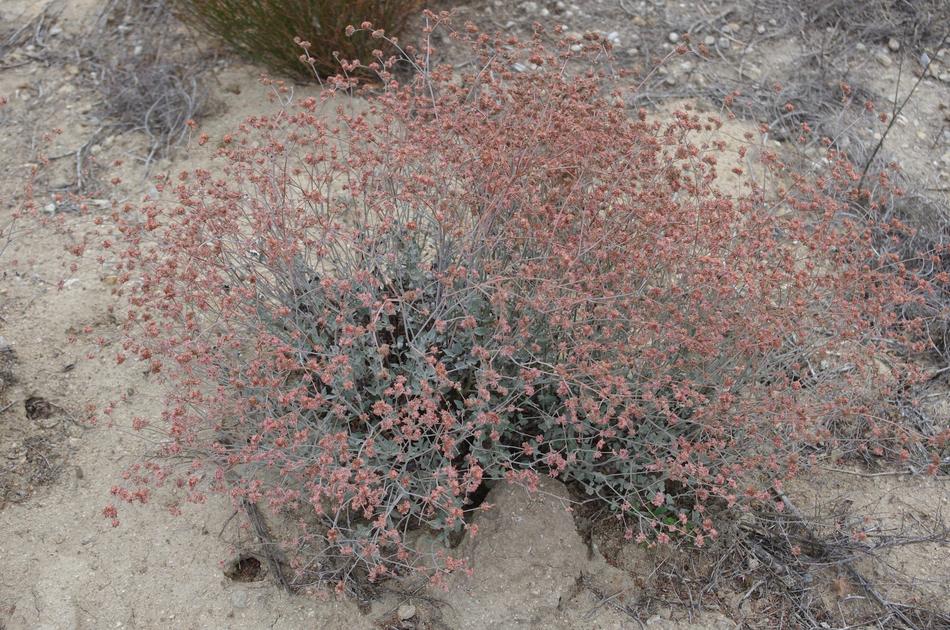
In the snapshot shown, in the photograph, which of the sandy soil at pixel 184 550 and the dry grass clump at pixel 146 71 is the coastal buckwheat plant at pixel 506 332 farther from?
the dry grass clump at pixel 146 71

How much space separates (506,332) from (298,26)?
9.22 ft

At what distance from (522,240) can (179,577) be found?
5.54 ft

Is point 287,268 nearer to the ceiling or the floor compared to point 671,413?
nearer to the ceiling

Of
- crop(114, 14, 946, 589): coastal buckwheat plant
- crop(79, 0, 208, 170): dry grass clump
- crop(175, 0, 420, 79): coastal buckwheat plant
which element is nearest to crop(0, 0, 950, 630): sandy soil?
crop(114, 14, 946, 589): coastal buckwheat plant

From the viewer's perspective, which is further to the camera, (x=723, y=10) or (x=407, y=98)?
(x=723, y=10)

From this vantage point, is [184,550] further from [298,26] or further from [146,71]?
[146,71]

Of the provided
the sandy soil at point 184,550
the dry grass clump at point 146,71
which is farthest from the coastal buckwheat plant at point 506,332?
the dry grass clump at point 146,71

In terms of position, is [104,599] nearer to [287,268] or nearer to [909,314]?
[287,268]

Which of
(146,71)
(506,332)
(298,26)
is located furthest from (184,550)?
(146,71)

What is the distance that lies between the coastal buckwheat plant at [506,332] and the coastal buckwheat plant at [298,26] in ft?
5.72

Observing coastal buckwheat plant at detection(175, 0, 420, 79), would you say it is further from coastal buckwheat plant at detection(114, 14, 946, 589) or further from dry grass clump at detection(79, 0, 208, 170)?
coastal buckwheat plant at detection(114, 14, 946, 589)

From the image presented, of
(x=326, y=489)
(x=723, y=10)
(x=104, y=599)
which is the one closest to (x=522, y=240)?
(x=326, y=489)

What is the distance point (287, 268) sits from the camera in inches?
105

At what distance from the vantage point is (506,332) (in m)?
2.50
